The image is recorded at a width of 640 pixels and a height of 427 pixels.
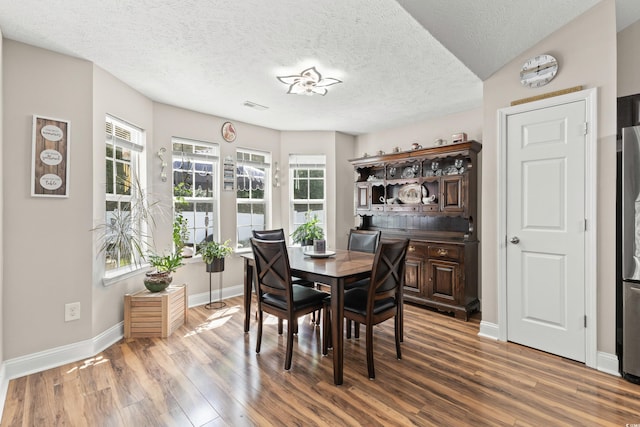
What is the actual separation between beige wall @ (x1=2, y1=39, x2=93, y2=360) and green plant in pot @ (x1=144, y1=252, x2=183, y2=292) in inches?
21.1


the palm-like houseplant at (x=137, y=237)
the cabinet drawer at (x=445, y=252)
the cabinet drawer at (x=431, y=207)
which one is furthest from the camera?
the cabinet drawer at (x=431, y=207)

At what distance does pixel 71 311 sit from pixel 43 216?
0.81 meters

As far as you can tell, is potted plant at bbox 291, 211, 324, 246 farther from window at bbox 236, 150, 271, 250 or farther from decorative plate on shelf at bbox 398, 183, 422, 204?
decorative plate on shelf at bbox 398, 183, 422, 204

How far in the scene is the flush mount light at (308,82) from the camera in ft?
9.46

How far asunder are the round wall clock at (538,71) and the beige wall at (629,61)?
0.62m

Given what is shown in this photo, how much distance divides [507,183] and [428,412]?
2.10m

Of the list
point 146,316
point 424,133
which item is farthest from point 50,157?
point 424,133

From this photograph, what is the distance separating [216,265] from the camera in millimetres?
3799

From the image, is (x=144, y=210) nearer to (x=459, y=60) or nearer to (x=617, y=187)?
(x=459, y=60)

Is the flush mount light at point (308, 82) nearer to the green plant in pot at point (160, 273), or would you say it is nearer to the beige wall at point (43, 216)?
the beige wall at point (43, 216)

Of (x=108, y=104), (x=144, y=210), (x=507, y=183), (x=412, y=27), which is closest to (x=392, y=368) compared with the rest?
(x=507, y=183)

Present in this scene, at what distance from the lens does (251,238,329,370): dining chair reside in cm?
239

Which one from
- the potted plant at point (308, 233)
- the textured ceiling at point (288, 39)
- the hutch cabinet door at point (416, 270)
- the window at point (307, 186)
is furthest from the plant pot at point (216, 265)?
the hutch cabinet door at point (416, 270)

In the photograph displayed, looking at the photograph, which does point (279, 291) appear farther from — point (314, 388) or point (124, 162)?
point (124, 162)
